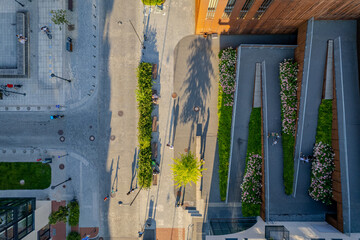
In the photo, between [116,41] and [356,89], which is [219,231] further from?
[116,41]

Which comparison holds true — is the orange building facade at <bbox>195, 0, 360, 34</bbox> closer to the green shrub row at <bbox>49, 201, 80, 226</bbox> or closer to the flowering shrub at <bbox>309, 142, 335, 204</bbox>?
the flowering shrub at <bbox>309, 142, 335, 204</bbox>

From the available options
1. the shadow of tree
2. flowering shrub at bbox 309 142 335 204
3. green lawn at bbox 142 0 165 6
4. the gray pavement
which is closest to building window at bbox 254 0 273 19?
the shadow of tree

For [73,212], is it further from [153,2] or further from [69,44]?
[153,2]

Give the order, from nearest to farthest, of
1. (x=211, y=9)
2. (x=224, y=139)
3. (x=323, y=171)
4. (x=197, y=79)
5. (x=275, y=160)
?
(x=211, y=9)
(x=323, y=171)
(x=275, y=160)
(x=224, y=139)
(x=197, y=79)

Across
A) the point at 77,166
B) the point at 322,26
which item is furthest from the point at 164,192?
the point at 322,26

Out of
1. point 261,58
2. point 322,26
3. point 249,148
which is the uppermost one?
point 322,26

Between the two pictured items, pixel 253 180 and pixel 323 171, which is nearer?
pixel 323 171

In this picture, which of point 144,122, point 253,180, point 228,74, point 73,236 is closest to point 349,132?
point 253,180
